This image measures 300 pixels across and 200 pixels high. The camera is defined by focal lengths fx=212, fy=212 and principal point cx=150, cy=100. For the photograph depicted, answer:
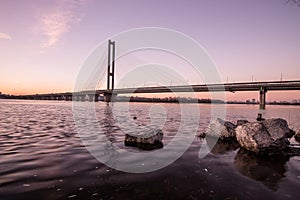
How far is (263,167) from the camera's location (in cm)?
755

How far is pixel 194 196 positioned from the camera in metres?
5.04

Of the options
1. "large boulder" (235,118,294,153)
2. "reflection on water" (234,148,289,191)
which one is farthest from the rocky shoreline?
"reflection on water" (234,148,289,191)

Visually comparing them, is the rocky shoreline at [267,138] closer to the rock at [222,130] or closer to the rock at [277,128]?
the rock at [277,128]

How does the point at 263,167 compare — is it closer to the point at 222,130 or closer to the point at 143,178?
the point at 143,178

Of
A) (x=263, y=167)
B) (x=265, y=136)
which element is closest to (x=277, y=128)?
(x=265, y=136)

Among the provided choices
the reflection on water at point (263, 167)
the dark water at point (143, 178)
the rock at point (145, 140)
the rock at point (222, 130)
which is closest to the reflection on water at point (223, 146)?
the rock at point (222, 130)

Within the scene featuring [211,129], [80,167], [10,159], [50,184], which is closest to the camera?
[50,184]

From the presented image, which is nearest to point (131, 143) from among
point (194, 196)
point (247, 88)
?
point (194, 196)

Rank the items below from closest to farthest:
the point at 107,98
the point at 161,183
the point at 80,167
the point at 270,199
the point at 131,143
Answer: the point at 270,199 < the point at 161,183 < the point at 80,167 < the point at 131,143 < the point at 107,98

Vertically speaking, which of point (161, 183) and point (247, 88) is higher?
point (247, 88)

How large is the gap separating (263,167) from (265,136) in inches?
99.7

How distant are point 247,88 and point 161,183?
70.2 m

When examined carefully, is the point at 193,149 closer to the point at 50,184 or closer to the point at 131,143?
the point at 131,143

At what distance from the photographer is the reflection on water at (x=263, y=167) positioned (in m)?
6.30
